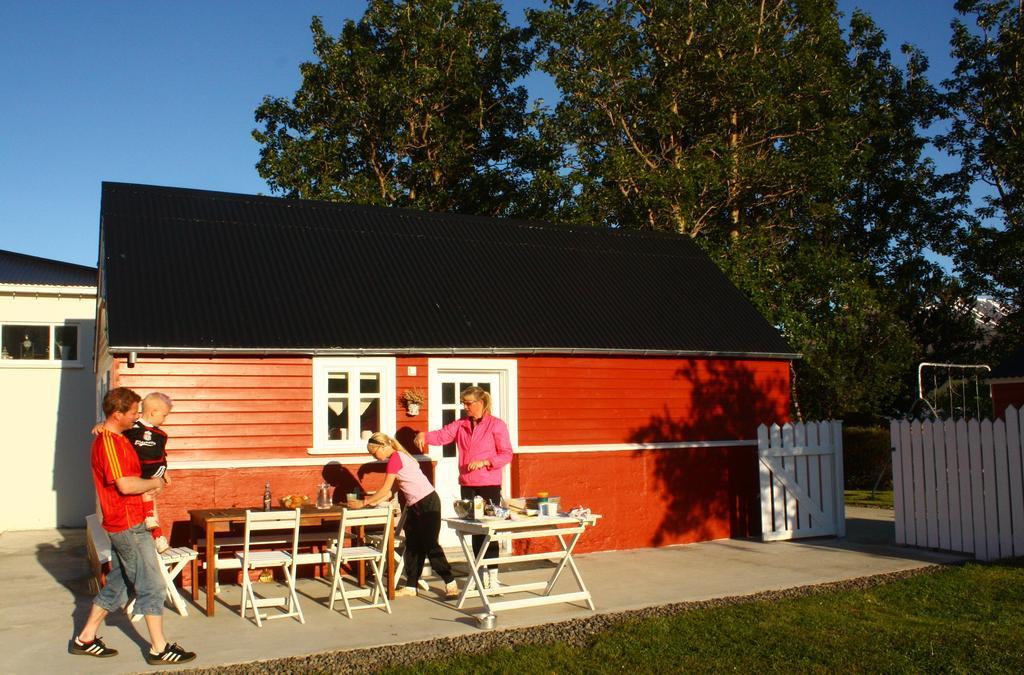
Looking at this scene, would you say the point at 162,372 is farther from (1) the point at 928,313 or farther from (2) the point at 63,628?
(1) the point at 928,313

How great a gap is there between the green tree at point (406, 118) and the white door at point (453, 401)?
48.3ft

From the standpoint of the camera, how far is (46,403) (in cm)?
1568

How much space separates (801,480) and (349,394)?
6.02 meters

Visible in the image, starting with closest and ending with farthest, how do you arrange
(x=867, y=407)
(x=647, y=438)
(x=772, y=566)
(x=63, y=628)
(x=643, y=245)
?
(x=63, y=628)
(x=772, y=566)
(x=647, y=438)
(x=643, y=245)
(x=867, y=407)

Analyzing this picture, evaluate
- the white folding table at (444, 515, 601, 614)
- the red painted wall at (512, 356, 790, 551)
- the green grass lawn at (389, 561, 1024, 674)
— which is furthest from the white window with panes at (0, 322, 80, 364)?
the green grass lawn at (389, 561, 1024, 674)

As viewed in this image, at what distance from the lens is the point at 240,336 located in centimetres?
1044

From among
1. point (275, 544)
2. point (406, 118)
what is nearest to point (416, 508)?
point (275, 544)

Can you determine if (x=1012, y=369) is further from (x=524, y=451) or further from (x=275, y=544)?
(x=275, y=544)

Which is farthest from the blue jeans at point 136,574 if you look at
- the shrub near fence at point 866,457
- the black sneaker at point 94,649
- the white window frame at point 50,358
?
the shrub near fence at point 866,457

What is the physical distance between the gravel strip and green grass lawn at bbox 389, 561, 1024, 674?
0.58 feet

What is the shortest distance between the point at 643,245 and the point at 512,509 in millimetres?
7477

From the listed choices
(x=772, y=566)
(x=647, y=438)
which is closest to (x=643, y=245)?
(x=647, y=438)

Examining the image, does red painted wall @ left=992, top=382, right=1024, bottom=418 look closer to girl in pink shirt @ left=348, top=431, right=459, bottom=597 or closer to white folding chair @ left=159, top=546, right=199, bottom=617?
girl in pink shirt @ left=348, top=431, right=459, bottom=597

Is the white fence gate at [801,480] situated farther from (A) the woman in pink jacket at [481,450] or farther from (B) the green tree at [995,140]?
(B) the green tree at [995,140]
